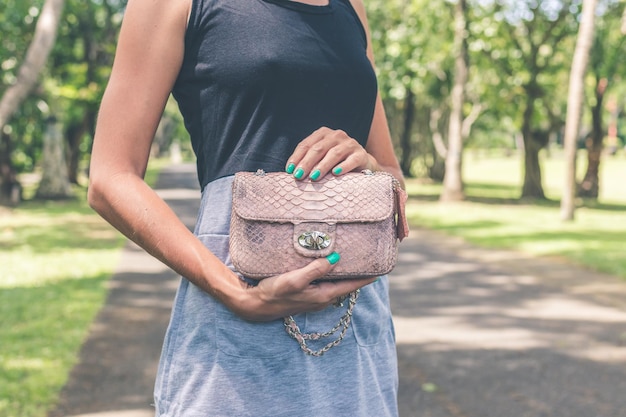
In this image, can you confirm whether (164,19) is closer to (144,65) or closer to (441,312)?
(144,65)

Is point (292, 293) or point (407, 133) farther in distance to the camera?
point (407, 133)

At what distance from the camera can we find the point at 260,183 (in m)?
1.46

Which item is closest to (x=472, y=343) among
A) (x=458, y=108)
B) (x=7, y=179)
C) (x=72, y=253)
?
(x=72, y=253)

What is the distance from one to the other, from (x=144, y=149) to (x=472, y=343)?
506 cm

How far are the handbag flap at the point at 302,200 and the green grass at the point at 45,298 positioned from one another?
3.60 meters

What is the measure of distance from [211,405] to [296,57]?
0.70 metres

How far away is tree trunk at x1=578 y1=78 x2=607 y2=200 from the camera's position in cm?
2288

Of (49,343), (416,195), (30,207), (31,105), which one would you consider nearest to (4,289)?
(49,343)

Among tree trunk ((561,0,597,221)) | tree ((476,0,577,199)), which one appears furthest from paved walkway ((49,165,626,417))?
tree ((476,0,577,199))

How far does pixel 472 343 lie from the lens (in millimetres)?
6191

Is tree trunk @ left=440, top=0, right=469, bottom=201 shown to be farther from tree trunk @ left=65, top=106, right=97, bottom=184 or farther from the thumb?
the thumb

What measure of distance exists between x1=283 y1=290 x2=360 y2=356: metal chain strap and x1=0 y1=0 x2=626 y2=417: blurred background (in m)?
4.45

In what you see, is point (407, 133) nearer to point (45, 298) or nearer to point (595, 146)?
point (595, 146)

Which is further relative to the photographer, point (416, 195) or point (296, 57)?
point (416, 195)
